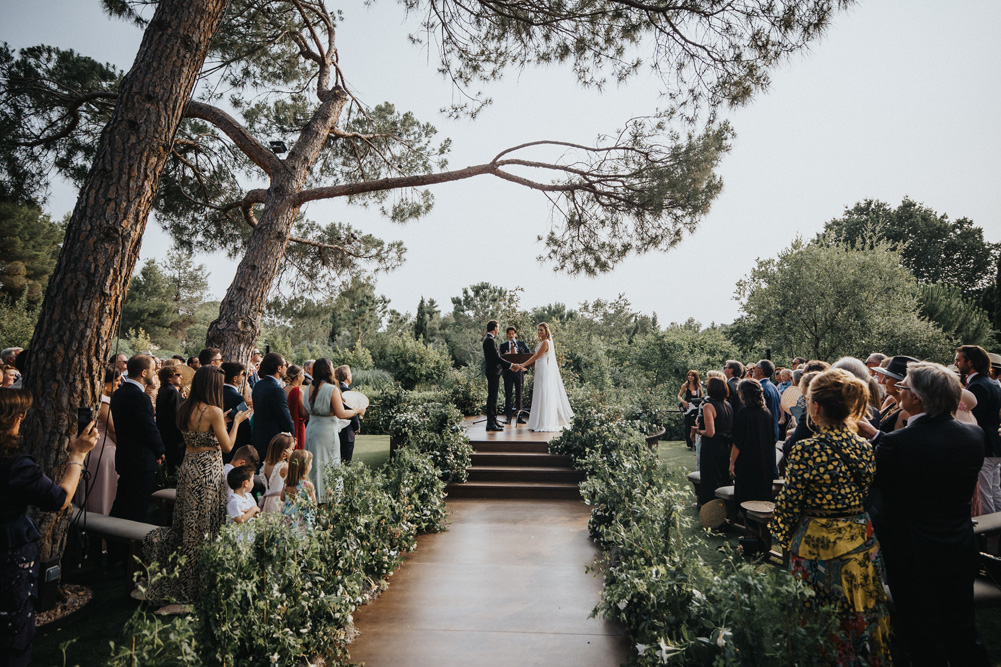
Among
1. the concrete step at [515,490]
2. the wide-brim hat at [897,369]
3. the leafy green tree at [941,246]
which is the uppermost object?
the leafy green tree at [941,246]

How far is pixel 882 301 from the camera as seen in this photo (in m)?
18.7

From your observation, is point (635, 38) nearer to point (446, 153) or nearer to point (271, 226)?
point (446, 153)

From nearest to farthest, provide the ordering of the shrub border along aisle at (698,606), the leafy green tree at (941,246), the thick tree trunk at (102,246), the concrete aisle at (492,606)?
the shrub border along aisle at (698,606), the concrete aisle at (492,606), the thick tree trunk at (102,246), the leafy green tree at (941,246)

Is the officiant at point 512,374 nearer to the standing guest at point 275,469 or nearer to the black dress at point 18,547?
the standing guest at point 275,469

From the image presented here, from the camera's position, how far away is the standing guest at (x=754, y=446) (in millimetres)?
5023

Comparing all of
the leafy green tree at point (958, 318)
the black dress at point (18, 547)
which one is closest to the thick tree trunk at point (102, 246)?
the black dress at point (18, 547)

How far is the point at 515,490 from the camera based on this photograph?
7.81 m

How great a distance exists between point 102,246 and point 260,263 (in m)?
2.98

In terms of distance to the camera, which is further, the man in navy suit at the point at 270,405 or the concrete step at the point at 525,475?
the concrete step at the point at 525,475

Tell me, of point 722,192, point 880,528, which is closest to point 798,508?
A: point 880,528

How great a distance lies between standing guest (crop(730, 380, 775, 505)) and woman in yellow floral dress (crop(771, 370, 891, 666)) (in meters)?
2.47

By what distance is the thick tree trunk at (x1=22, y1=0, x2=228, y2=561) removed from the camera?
12.9 feet

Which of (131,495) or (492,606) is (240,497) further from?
(492,606)

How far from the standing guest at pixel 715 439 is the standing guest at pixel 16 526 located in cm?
535
